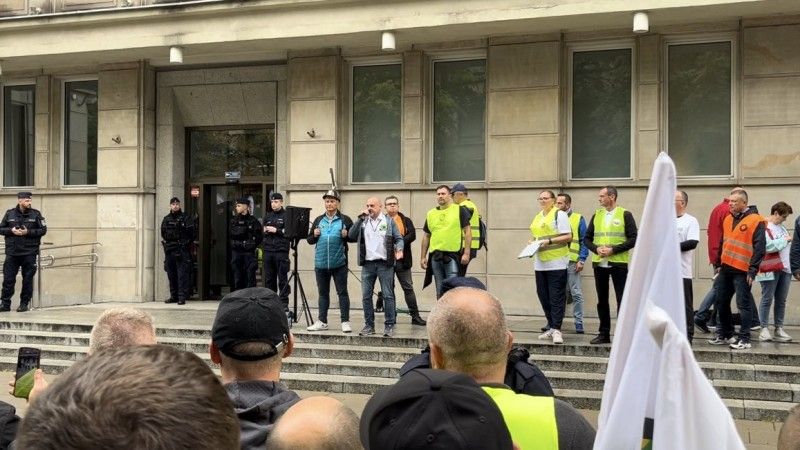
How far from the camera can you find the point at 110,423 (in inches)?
45.0

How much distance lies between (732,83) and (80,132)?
40.8ft

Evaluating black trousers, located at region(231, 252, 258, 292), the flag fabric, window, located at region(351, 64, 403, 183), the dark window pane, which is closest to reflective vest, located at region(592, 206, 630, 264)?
window, located at region(351, 64, 403, 183)

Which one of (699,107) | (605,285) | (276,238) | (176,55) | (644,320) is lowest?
(605,285)

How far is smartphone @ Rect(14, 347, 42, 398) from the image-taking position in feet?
11.1

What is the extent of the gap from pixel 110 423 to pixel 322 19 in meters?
13.9

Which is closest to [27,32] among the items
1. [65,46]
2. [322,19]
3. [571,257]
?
[65,46]

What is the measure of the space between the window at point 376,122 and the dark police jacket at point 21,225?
556 cm

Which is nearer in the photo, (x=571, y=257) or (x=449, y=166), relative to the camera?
(x=571, y=257)

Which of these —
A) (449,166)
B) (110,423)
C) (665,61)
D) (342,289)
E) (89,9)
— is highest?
(89,9)

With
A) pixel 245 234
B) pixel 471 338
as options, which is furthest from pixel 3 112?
pixel 471 338

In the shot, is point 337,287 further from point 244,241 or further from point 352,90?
point 352,90

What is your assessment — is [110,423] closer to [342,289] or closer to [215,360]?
[215,360]

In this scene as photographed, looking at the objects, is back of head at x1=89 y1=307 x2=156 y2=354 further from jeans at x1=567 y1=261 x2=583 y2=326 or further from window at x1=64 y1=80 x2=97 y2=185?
window at x1=64 y1=80 x2=97 y2=185

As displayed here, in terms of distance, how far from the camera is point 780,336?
10750 millimetres
